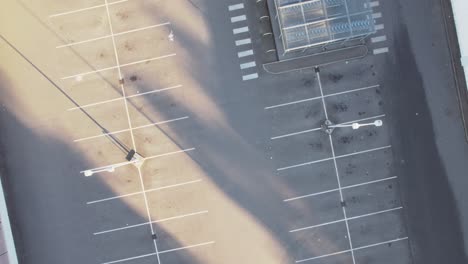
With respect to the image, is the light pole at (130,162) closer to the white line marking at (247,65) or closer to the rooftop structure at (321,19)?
the white line marking at (247,65)

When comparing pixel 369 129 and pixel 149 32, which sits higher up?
pixel 149 32

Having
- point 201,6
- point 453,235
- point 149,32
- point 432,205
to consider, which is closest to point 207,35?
point 201,6

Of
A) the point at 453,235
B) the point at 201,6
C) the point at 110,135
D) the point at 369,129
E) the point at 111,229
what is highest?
the point at 201,6

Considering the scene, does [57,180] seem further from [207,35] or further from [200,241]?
[207,35]

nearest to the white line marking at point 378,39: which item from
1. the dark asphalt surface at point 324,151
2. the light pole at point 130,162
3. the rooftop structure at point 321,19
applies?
the dark asphalt surface at point 324,151

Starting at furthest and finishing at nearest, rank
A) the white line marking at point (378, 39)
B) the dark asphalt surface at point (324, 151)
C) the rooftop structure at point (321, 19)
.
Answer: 1. the white line marking at point (378, 39)
2. the dark asphalt surface at point (324, 151)
3. the rooftop structure at point (321, 19)

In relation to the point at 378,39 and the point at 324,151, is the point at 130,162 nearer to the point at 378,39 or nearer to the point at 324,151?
the point at 324,151
